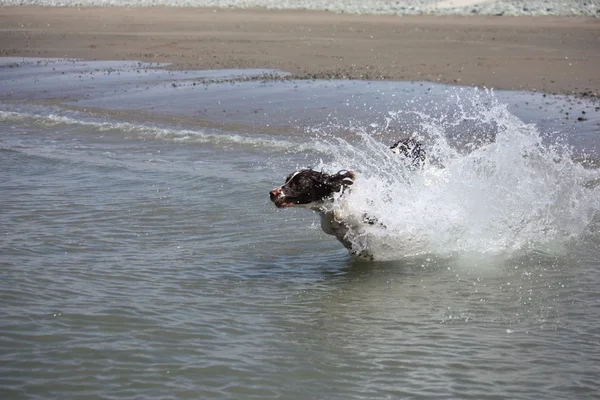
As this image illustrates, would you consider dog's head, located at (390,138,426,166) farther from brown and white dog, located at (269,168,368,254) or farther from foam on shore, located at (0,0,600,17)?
foam on shore, located at (0,0,600,17)

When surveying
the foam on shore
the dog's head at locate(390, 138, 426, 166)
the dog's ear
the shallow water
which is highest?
the foam on shore

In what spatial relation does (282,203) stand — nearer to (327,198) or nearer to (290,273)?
(327,198)

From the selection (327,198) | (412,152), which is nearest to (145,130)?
(412,152)

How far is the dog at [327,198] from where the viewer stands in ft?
23.3

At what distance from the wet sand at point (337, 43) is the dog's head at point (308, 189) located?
9.45m

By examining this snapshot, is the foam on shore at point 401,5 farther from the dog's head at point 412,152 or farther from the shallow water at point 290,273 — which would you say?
the dog's head at point 412,152

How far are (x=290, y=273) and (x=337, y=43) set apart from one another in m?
15.3

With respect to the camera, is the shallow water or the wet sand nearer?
the shallow water

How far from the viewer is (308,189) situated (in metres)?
7.14

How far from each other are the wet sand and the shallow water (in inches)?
188

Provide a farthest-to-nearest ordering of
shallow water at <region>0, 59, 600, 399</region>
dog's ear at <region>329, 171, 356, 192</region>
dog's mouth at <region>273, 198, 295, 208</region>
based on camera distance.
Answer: dog's ear at <region>329, 171, 356, 192</region>, dog's mouth at <region>273, 198, 295, 208</region>, shallow water at <region>0, 59, 600, 399</region>

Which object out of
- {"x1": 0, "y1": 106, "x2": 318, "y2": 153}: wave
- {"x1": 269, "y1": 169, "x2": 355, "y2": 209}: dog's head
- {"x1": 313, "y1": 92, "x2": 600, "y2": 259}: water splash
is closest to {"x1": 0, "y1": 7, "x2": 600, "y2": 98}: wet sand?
{"x1": 0, "y1": 106, "x2": 318, "y2": 153}: wave

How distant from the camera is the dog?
7105 mm

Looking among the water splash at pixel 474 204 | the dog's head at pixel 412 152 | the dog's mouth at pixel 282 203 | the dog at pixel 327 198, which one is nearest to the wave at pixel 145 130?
the water splash at pixel 474 204
